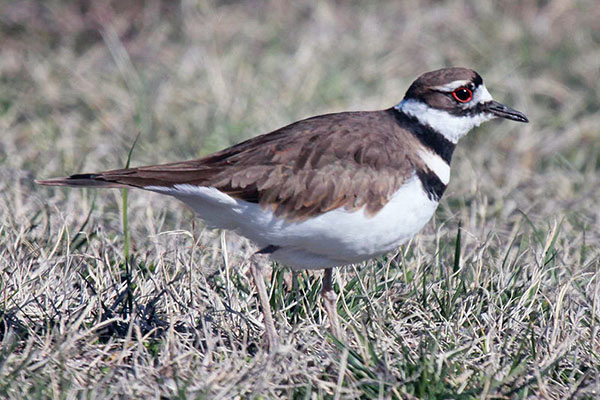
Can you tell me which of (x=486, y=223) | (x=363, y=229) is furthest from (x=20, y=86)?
(x=363, y=229)

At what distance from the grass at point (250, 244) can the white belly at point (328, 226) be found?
0.32 metres

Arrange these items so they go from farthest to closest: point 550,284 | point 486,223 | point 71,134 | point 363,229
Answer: point 71,134 < point 486,223 < point 550,284 < point 363,229

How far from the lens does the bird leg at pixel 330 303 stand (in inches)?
151

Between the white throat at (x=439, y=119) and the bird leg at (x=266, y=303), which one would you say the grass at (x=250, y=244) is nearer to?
the bird leg at (x=266, y=303)

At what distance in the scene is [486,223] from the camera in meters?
5.65

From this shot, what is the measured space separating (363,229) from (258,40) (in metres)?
5.04

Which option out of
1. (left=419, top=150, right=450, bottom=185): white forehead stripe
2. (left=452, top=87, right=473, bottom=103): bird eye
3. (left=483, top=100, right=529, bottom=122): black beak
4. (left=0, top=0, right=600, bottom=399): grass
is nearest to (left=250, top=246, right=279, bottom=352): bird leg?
(left=0, top=0, right=600, bottom=399): grass

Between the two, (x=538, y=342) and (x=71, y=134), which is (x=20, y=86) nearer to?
(x=71, y=134)

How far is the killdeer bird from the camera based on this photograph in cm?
373

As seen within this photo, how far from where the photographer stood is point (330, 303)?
156 inches

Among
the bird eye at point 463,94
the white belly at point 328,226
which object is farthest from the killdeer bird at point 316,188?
the bird eye at point 463,94

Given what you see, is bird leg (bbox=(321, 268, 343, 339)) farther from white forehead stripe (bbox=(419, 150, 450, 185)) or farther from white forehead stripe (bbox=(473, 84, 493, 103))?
white forehead stripe (bbox=(473, 84, 493, 103))

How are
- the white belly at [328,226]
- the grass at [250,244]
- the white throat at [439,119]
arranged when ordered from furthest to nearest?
the white throat at [439,119], the white belly at [328,226], the grass at [250,244]

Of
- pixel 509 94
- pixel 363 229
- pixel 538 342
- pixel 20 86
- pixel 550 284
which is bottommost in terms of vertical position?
pixel 538 342
